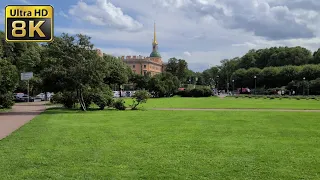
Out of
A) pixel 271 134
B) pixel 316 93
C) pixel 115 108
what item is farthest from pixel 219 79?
pixel 271 134

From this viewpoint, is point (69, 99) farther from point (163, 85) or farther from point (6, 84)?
point (163, 85)

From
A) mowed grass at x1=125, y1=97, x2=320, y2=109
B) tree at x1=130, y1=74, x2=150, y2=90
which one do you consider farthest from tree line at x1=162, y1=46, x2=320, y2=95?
mowed grass at x1=125, y1=97, x2=320, y2=109

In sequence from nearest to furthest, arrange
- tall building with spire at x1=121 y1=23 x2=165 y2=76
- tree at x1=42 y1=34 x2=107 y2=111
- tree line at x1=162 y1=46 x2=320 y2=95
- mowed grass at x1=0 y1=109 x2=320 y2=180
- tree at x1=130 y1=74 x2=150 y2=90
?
mowed grass at x1=0 y1=109 x2=320 y2=180 → tree at x1=42 y1=34 x2=107 y2=111 → tree line at x1=162 y1=46 x2=320 y2=95 → tree at x1=130 y1=74 x2=150 y2=90 → tall building with spire at x1=121 y1=23 x2=165 y2=76

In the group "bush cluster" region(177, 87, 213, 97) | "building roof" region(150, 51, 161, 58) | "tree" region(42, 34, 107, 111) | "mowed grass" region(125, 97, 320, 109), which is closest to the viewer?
"tree" region(42, 34, 107, 111)

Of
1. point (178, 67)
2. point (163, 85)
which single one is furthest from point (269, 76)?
point (163, 85)

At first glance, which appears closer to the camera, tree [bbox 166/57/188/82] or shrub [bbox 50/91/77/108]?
shrub [bbox 50/91/77/108]

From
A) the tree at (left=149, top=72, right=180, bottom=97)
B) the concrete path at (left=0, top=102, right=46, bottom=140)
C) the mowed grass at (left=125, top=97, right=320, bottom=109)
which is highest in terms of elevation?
the tree at (left=149, top=72, right=180, bottom=97)

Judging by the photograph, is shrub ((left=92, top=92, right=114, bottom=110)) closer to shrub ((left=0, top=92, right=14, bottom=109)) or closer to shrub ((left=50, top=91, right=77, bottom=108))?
shrub ((left=50, top=91, right=77, bottom=108))

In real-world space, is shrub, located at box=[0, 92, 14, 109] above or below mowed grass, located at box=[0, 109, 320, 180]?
above

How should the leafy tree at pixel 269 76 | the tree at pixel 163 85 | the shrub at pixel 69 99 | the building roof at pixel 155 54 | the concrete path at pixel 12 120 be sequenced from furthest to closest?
the building roof at pixel 155 54, the leafy tree at pixel 269 76, the tree at pixel 163 85, the shrub at pixel 69 99, the concrete path at pixel 12 120

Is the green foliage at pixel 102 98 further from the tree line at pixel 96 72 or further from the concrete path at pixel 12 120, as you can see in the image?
the concrete path at pixel 12 120

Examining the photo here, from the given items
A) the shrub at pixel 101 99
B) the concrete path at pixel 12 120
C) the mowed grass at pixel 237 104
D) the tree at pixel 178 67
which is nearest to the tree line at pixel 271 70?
the tree at pixel 178 67

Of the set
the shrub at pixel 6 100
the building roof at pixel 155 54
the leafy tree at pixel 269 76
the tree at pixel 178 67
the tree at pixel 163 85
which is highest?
the building roof at pixel 155 54

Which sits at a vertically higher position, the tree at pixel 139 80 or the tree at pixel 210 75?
the tree at pixel 210 75
